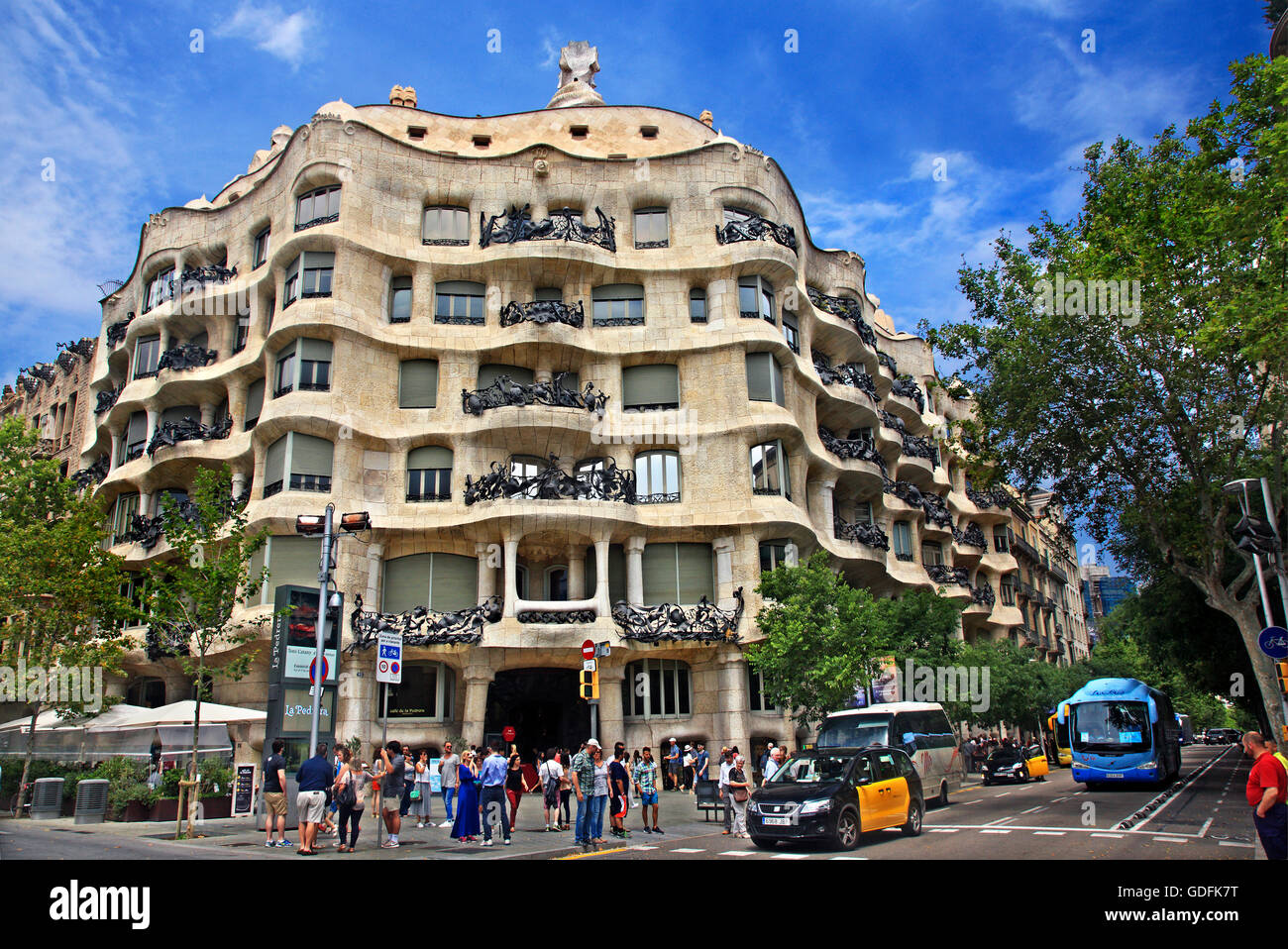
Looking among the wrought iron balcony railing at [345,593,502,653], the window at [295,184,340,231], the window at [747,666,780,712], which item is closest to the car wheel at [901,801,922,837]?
the window at [747,666,780,712]

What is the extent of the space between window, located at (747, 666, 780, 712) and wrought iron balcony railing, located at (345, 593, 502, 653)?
896 centimetres

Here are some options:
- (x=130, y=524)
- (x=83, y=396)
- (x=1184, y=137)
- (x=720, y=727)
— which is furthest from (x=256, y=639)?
(x=1184, y=137)

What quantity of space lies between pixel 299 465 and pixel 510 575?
7.83 meters

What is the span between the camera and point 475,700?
93.2 feet

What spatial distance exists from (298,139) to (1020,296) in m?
26.4

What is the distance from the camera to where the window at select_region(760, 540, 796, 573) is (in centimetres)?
3130

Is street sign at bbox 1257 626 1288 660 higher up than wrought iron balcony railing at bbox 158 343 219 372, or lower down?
lower down

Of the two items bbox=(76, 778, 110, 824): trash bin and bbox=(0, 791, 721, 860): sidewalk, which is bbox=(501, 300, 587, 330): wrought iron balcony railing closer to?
bbox=(0, 791, 721, 860): sidewalk

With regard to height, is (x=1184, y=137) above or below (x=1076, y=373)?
above

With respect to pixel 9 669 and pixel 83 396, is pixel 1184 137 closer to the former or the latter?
pixel 9 669

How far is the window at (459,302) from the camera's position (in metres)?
32.9

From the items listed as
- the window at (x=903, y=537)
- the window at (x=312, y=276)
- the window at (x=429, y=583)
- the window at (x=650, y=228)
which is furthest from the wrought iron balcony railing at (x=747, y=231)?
the window at (x=903, y=537)
